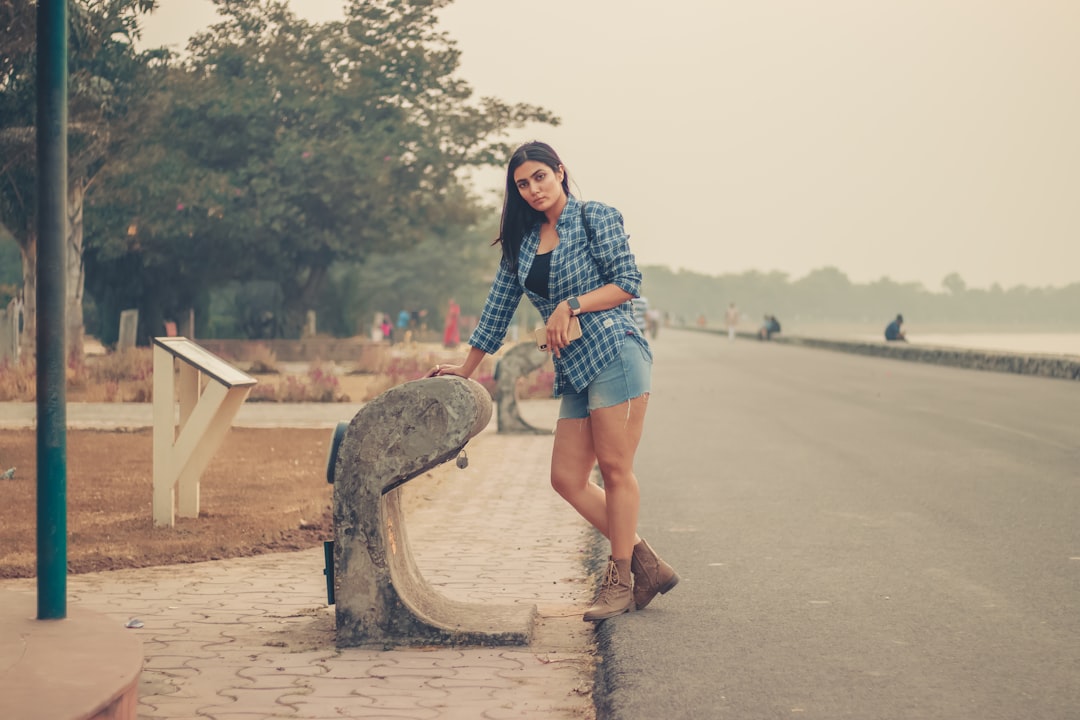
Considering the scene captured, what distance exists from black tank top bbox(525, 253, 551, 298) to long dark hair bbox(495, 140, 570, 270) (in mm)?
82

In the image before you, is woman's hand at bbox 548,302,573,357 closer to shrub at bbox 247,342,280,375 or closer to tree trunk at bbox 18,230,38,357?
tree trunk at bbox 18,230,38,357

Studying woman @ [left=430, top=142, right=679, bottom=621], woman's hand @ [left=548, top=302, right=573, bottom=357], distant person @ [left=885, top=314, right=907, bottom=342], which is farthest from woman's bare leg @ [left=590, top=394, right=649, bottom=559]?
distant person @ [left=885, top=314, right=907, bottom=342]

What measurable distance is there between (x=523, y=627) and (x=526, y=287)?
1369 mm

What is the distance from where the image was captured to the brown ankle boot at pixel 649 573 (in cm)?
583

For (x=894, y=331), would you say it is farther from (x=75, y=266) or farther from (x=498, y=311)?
(x=498, y=311)

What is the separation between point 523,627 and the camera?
17.7ft

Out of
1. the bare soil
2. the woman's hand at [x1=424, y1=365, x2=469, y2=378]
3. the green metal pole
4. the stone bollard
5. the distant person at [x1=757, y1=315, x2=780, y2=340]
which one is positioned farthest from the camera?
the distant person at [x1=757, y1=315, x2=780, y2=340]

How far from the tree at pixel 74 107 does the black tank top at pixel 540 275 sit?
15.7 metres

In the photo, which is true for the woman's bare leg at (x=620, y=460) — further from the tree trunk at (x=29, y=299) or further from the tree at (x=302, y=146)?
the tree at (x=302, y=146)

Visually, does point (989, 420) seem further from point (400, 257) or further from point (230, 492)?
point (400, 257)

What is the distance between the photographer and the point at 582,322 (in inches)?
217

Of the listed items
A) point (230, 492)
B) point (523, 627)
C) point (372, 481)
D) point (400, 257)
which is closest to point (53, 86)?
point (372, 481)

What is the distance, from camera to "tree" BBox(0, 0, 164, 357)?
884 inches

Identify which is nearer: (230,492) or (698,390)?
(230,492)
